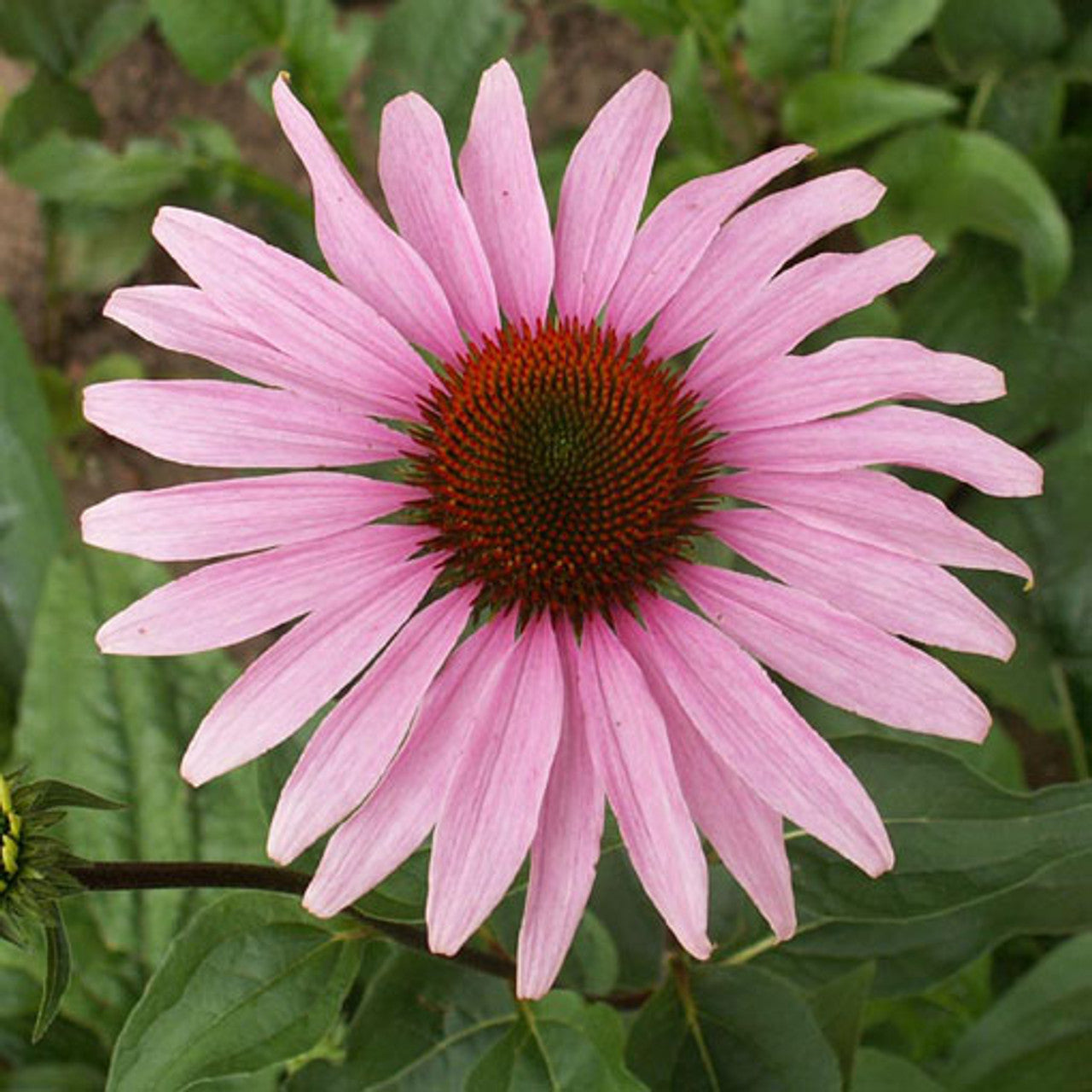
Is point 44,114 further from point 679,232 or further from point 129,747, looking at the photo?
point 679,232

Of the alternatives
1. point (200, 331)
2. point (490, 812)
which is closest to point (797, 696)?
point (490, 812)

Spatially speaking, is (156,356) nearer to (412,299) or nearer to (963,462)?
(412,299)

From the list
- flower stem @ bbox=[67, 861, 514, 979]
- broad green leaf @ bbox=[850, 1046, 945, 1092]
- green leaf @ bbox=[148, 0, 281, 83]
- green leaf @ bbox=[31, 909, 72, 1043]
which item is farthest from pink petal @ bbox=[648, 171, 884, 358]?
green leaf @ bbox=[148, 0, 281, 83]

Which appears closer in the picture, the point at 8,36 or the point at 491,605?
the point at 491,605

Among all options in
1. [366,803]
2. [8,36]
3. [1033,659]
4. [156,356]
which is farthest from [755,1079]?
[8,36]

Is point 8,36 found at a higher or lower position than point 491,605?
higher

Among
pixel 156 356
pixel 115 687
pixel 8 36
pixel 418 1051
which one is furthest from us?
pixel 156 356

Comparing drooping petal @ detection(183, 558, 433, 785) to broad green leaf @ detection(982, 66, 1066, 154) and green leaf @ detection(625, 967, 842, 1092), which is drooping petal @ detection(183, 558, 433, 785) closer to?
green leaf @ detection(625, 967, 842, 1092)
